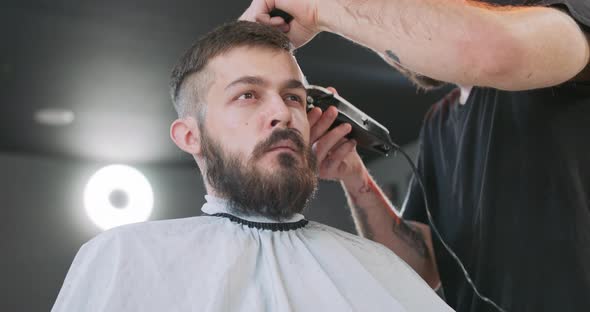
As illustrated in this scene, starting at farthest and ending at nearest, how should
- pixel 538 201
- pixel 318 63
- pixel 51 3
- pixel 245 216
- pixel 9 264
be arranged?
1. pixel 9 264
2. pixel 318 63
3. pixel 51 3
4. pixel 538 201
5. pixel 245 216

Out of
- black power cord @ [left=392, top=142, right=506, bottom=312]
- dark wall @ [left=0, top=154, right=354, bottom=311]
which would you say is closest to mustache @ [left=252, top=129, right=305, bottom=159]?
black power cord @ [left=392, top=142, right=506, bottom=312]

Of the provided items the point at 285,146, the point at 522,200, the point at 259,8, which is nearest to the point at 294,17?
the point at 259,8

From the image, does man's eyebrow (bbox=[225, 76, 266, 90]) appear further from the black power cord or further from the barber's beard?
the black power cord

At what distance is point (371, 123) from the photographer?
180 cm

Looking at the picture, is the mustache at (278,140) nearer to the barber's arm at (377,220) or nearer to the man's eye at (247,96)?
the man's eye at (247,96)

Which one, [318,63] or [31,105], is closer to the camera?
[318,63]

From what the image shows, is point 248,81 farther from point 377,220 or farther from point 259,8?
point 377,220

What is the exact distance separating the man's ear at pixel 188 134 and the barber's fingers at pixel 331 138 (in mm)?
353

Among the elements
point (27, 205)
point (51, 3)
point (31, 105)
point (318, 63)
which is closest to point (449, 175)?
point (318, 63)

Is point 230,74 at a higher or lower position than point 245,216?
higher

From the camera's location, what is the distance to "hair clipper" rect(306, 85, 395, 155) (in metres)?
1.69

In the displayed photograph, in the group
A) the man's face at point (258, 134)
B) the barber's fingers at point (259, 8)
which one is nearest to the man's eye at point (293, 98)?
the man's face at point (258, 134)

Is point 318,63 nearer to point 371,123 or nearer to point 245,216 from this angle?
point 371,123

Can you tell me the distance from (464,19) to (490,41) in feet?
0.24
